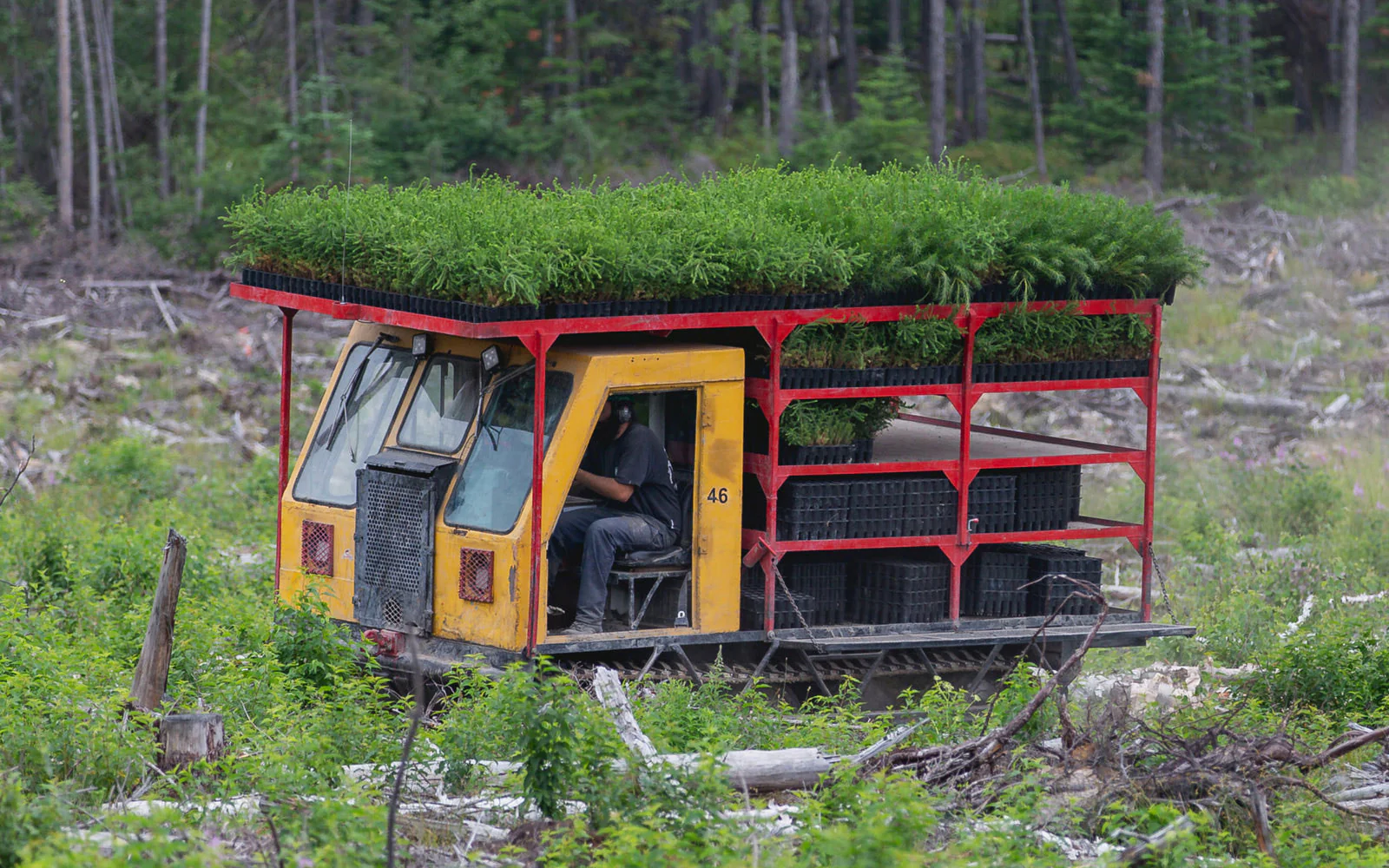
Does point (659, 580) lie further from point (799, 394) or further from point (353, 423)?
point (353, 423)

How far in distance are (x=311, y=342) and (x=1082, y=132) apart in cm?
1877

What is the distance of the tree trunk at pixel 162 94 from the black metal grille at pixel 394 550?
21433mm

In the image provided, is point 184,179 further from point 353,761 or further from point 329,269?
point 353,761

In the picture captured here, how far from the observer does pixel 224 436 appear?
62.2 feet

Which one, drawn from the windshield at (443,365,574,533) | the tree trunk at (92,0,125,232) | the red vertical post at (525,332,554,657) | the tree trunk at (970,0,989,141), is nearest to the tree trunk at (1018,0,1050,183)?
the tree trunk at (970,0,989,141)

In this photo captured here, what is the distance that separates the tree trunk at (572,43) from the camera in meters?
32.9

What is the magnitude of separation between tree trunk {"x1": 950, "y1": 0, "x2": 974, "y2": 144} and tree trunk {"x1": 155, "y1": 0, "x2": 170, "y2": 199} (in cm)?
1422

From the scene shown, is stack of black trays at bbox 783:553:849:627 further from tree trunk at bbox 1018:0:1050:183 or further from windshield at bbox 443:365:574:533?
tree trunk at bbox 1018:0:1050:183

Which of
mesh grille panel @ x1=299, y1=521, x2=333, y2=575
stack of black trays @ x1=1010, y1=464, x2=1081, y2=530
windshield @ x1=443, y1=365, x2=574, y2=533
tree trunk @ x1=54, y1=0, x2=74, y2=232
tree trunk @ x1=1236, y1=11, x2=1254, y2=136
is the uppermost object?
tree trunk @ x1=1236, y1=11, x2=1254, y2=136

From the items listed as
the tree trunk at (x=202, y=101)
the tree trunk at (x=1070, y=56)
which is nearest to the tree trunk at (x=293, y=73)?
the tree trunk at (x=202, y=101)

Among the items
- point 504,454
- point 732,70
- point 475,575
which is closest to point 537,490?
point 504,454

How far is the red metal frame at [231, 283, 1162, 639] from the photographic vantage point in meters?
8.91

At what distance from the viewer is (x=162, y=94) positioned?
30.2 m

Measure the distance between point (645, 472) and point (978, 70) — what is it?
2798 cm
